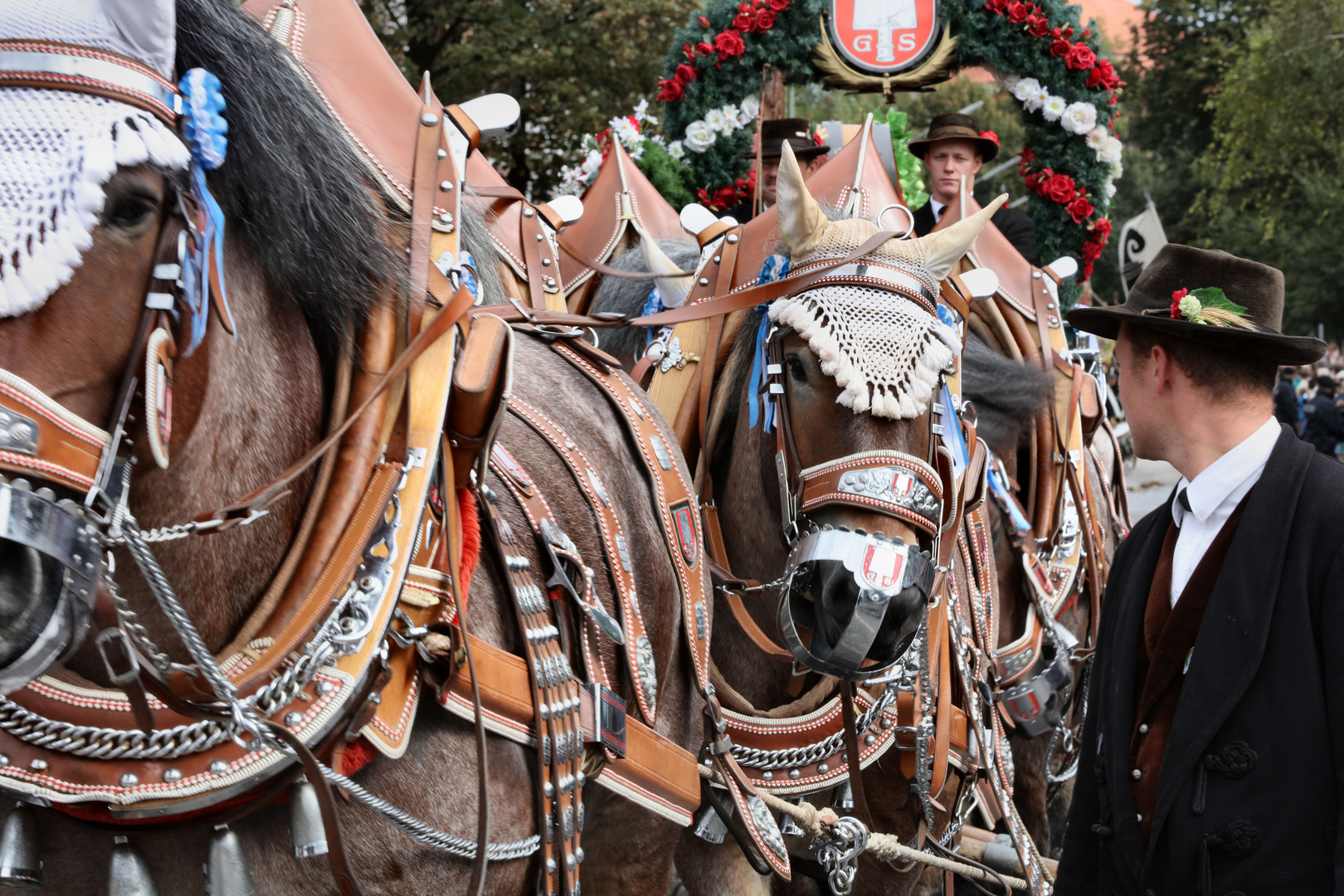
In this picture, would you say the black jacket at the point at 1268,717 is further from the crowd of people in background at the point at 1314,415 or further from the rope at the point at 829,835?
the crowd of people in background at the point at 1314,415

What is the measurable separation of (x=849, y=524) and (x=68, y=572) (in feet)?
5.93

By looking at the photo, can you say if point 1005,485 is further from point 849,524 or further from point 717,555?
point 849,524

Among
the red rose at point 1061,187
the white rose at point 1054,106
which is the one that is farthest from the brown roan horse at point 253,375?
the red rose at point 1061,187

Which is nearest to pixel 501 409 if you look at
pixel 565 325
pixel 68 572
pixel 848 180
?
pixel 68 572

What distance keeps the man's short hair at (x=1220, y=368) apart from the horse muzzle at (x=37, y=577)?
75.4 inches

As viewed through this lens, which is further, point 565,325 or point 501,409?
point 565,325

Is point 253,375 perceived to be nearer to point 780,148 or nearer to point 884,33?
point 780,148

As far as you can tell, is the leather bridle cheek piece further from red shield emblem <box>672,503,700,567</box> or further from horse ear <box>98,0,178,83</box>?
horse ear <box>98,0,178,83</box>

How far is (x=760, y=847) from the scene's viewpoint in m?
3.07

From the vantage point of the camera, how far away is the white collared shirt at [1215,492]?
2.30 meters

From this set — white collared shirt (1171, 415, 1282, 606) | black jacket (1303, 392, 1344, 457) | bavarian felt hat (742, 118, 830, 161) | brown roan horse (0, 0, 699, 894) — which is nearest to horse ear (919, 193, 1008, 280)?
white collared shirt (1171, 415, 1282, 606)

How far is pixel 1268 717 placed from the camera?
7.02 ft

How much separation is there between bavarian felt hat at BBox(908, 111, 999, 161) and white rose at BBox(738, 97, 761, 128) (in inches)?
31.7

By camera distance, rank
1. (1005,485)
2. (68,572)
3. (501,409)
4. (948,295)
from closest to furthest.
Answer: (68,572) < (501,409) < (948,295) < (1005,485)
